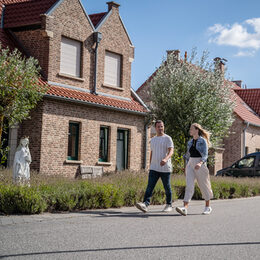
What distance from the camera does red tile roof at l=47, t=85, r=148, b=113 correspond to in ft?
66.1

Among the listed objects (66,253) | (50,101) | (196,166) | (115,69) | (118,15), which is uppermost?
(118,15)

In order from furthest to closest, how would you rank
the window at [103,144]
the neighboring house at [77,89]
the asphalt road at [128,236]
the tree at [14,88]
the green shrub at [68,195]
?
1. the window at [103,144]
2. the neighboring house at [77,89]
3. the tree at [14,88]
4. the green shrub at [68,195]
5. the asphalt road at [128,236]

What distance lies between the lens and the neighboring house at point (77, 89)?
20.1m

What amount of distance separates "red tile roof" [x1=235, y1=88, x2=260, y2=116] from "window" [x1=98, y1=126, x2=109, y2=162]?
70.8 ft

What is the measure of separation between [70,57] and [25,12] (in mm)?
2828

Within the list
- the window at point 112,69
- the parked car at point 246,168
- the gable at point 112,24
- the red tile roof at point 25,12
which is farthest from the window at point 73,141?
the parked car at point 246,168

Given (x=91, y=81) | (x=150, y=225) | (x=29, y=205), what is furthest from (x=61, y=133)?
(x=150, y=225)

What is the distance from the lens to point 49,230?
8219mm

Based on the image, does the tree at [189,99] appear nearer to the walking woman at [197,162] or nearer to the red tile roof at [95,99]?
the red tile roof at [95,99]

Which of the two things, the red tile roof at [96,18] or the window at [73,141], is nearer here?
the window at [73,141]

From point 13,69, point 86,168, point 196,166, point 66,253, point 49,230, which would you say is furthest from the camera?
point 86,168

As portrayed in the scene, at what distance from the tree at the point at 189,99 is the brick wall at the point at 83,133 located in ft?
5.82

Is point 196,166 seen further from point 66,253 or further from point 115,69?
point 115,69

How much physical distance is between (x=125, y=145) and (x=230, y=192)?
7702 millimetres
